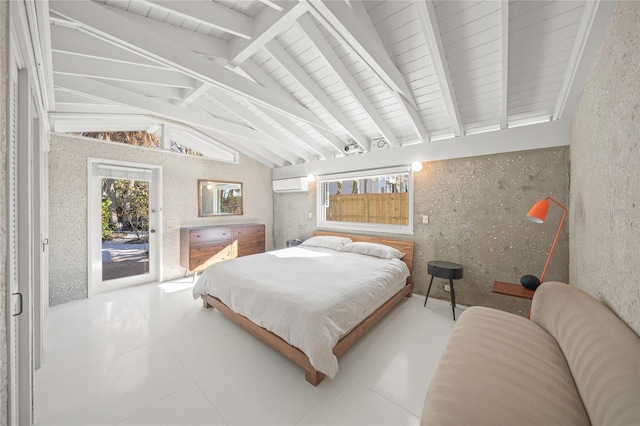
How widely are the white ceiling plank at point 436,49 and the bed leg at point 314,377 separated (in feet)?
8.95

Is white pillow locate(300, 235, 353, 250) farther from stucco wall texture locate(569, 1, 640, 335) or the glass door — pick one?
the glass door

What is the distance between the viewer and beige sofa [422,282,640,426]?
38.9 inches

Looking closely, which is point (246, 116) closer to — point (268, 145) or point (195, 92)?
point (195, 92)

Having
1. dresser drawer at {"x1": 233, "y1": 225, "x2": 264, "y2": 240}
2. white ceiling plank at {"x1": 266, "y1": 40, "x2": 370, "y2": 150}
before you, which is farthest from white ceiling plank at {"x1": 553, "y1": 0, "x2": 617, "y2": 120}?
dresser drawer at {"x1": 233, "y1": 225, "x2": 264, "y2": 240}

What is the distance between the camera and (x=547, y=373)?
1267 millimetres

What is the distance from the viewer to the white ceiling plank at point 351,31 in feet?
5.61

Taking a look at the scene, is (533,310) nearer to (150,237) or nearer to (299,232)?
(299,232)

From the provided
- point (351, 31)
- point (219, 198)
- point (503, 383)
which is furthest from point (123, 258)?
point (503, 383)

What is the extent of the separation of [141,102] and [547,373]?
4435 mm

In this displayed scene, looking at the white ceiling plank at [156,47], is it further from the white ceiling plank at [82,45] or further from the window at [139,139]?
the window at [139,139]

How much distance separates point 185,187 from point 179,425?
380 cm

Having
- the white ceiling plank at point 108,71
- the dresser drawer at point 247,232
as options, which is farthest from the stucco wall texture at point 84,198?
the white ceiling plank at point 108,71

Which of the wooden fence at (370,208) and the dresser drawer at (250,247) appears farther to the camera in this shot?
the dresser drawer at (250,247)

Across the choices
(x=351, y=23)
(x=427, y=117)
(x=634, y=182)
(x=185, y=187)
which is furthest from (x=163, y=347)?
(x=427, y=117)
